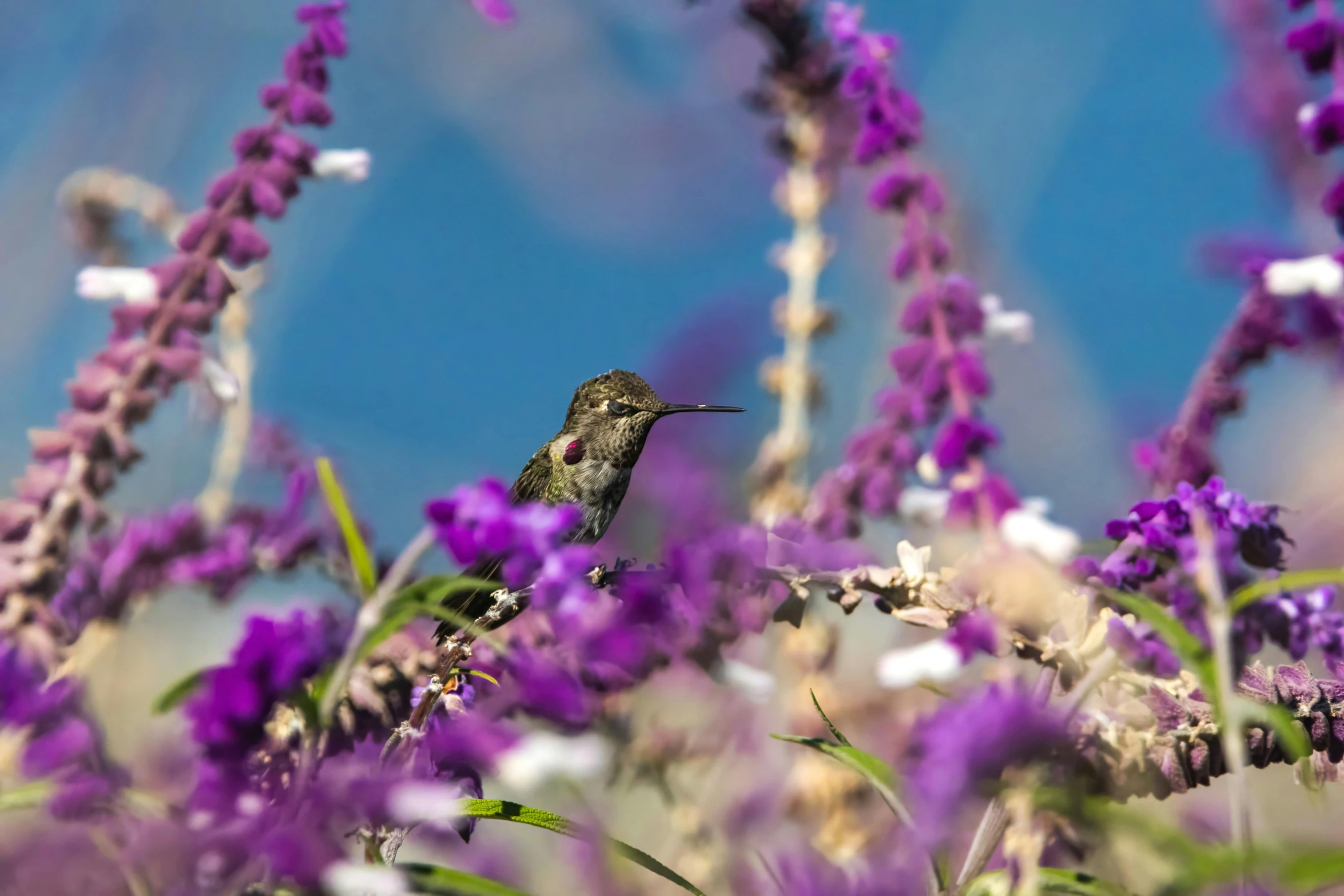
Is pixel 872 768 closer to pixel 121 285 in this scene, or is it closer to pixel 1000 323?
pixel 1000 323

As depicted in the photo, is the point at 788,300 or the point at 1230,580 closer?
the point at 1230,580

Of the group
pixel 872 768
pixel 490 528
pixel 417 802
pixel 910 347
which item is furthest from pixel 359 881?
pixel 910 347

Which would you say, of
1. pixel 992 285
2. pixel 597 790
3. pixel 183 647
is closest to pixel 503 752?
pixel 597 790

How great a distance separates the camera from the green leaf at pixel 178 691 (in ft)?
1.31

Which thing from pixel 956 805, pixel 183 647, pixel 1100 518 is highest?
pixel 1100 518

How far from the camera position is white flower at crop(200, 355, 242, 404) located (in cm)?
76

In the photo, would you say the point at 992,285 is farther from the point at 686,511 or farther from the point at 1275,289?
the point at 686,511

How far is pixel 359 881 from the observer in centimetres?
38

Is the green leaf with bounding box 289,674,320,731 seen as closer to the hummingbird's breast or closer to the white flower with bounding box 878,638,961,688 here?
the white flower with bounding box 878,638,961,688

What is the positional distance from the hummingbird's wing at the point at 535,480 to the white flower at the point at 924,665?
24.5 inches

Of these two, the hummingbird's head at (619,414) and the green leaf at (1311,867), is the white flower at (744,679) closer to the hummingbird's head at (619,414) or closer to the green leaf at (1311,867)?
the green leaf at (1311,867)

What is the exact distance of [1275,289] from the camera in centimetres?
76

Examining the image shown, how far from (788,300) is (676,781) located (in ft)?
1.79

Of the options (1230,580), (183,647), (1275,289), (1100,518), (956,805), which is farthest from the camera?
(183,647)
